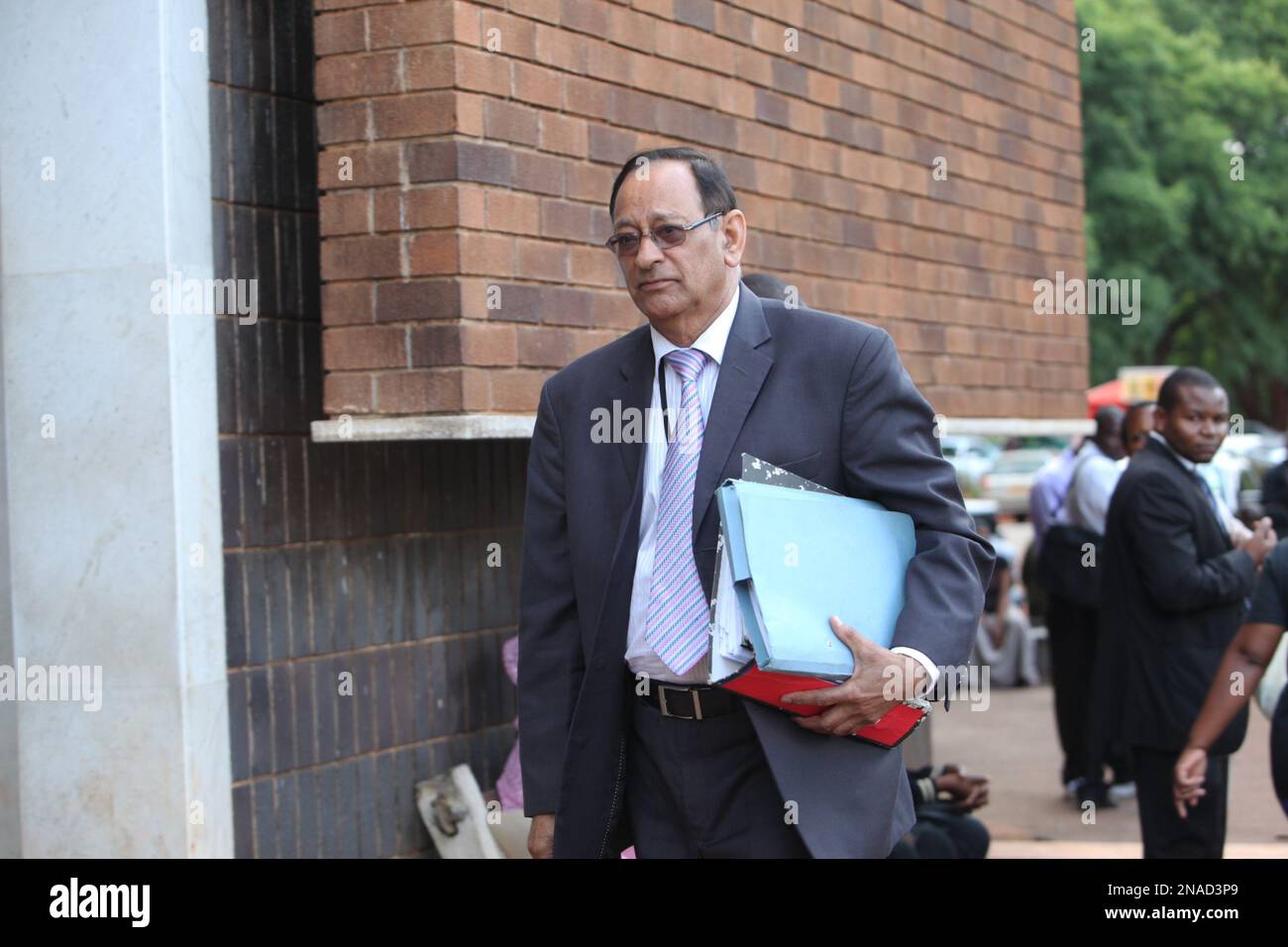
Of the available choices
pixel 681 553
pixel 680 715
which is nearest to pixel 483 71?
pixel 681 553

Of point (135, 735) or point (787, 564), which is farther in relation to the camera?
point (135, 735)

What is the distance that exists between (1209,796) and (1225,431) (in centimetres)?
137

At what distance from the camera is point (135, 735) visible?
4.65m

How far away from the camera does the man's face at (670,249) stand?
3.17m

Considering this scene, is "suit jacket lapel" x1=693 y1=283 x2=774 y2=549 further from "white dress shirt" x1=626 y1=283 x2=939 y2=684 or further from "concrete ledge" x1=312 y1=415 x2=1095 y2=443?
"concrete ledge" x1=312 y1=415 x2=1095 y2=443

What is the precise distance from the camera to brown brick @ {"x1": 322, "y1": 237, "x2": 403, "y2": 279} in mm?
A: 4746

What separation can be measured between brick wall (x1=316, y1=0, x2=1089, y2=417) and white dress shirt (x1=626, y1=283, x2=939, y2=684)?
1432 millimetres

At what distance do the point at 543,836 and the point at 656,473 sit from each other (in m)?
0.77

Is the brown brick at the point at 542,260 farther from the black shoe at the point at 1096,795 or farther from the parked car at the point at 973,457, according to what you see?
the parked car at the point at 973,457

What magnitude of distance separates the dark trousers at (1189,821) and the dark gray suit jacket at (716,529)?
8.43ft

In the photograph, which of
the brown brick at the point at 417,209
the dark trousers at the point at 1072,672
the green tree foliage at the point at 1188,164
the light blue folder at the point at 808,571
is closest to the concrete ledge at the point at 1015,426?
the dark trousers at the point at 1072,672

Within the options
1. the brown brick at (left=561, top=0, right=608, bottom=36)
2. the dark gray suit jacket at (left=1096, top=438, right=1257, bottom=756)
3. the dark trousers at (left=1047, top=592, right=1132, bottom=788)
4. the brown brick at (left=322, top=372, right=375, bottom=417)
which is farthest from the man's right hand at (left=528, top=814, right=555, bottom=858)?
the dark trousers at (left=1047, top=592, right=1132, bottom=788)
